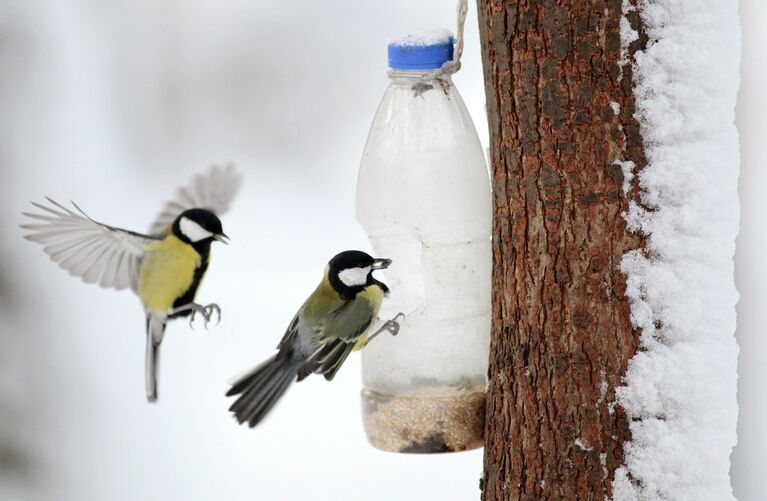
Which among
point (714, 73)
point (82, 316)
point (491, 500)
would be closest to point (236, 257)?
point (82, 316)

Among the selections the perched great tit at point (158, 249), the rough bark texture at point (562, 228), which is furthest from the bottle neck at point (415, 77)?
the perched great tit at point (158, 249)

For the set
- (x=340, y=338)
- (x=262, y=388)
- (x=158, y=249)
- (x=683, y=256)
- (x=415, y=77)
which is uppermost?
(x=415, y=77)

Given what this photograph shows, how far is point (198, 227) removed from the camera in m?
3.09

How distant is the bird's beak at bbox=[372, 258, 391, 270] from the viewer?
8.34 ft

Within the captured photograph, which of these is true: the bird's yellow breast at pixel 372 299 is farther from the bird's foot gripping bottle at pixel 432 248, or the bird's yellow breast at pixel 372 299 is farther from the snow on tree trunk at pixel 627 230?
the snow on tree trunk at pixel 627 230

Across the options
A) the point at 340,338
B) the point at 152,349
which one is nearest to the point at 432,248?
the point at 340,338

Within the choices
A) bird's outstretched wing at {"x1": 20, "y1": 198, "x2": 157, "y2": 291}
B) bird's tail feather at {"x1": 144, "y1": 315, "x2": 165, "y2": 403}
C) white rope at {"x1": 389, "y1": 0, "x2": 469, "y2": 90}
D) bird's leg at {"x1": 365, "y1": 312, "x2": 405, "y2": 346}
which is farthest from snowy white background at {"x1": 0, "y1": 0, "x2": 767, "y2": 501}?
white rope at {"x1": 389, "y1": 0, "x2": 469, "y2": 90}

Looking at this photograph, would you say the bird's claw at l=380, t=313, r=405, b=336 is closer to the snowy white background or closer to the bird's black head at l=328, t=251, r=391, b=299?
the bird's black head at l=328, t=251, r=391, b=299

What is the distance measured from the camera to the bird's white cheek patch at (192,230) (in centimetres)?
309

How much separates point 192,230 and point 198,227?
0.04 metres

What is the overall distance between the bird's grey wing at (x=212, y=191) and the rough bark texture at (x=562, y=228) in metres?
1.39

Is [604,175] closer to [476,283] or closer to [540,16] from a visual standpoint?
[540,16]

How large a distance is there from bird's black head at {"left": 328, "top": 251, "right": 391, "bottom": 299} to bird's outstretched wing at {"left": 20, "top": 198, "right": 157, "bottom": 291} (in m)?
0.78

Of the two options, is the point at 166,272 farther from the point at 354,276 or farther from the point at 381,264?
the point at 381,264
